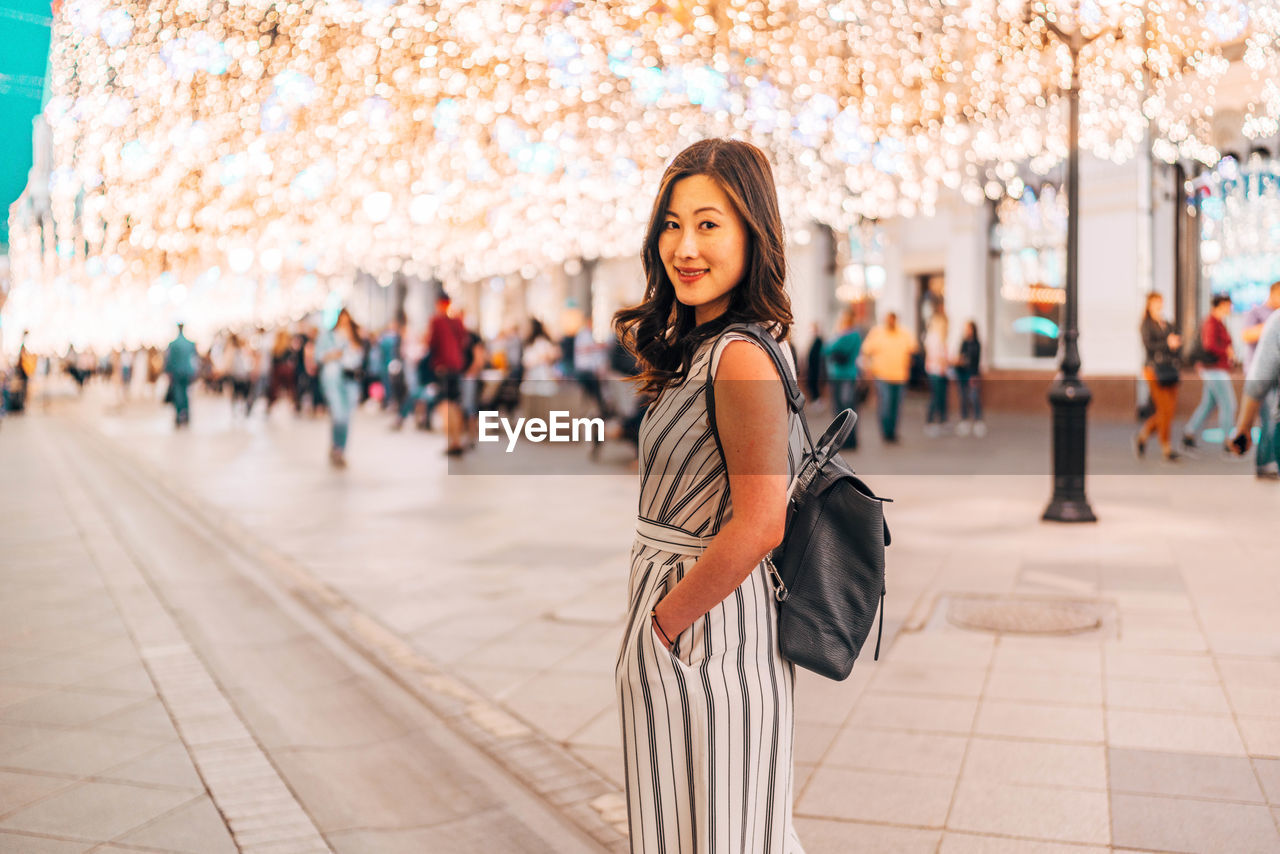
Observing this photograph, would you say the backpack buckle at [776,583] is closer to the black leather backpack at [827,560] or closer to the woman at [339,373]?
the black leather backpack at [827,560]

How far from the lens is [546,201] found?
862 inches

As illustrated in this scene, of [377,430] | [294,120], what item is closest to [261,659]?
[294,120]

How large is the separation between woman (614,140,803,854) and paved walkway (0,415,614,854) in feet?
5.08

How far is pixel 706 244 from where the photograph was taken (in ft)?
6.36

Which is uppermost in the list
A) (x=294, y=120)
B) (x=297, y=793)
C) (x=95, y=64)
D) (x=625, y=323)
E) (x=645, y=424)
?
(x=294, y=120)

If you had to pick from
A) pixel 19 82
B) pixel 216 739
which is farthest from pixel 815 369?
pixel 19 82

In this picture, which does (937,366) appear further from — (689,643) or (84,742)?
(689,643)

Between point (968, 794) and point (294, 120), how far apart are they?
9919 mm

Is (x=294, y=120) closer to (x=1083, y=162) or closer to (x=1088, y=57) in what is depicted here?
(x=1088, y=57)

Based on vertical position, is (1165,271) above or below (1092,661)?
above

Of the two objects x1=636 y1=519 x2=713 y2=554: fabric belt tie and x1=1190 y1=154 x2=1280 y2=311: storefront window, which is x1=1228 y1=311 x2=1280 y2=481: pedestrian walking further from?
x1=1190 y1=154 x2=1280 y2=311: storefront window

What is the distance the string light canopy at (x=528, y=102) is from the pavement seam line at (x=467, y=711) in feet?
7.67

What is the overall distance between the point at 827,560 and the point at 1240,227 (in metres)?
19.9

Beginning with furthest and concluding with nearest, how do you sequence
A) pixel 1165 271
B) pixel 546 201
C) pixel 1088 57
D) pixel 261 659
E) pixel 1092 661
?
1. pixel 546 201
2. pixel 1165 271
3. pixel 1088 57
4. pixel 261 659
5. pixel 1092 661
